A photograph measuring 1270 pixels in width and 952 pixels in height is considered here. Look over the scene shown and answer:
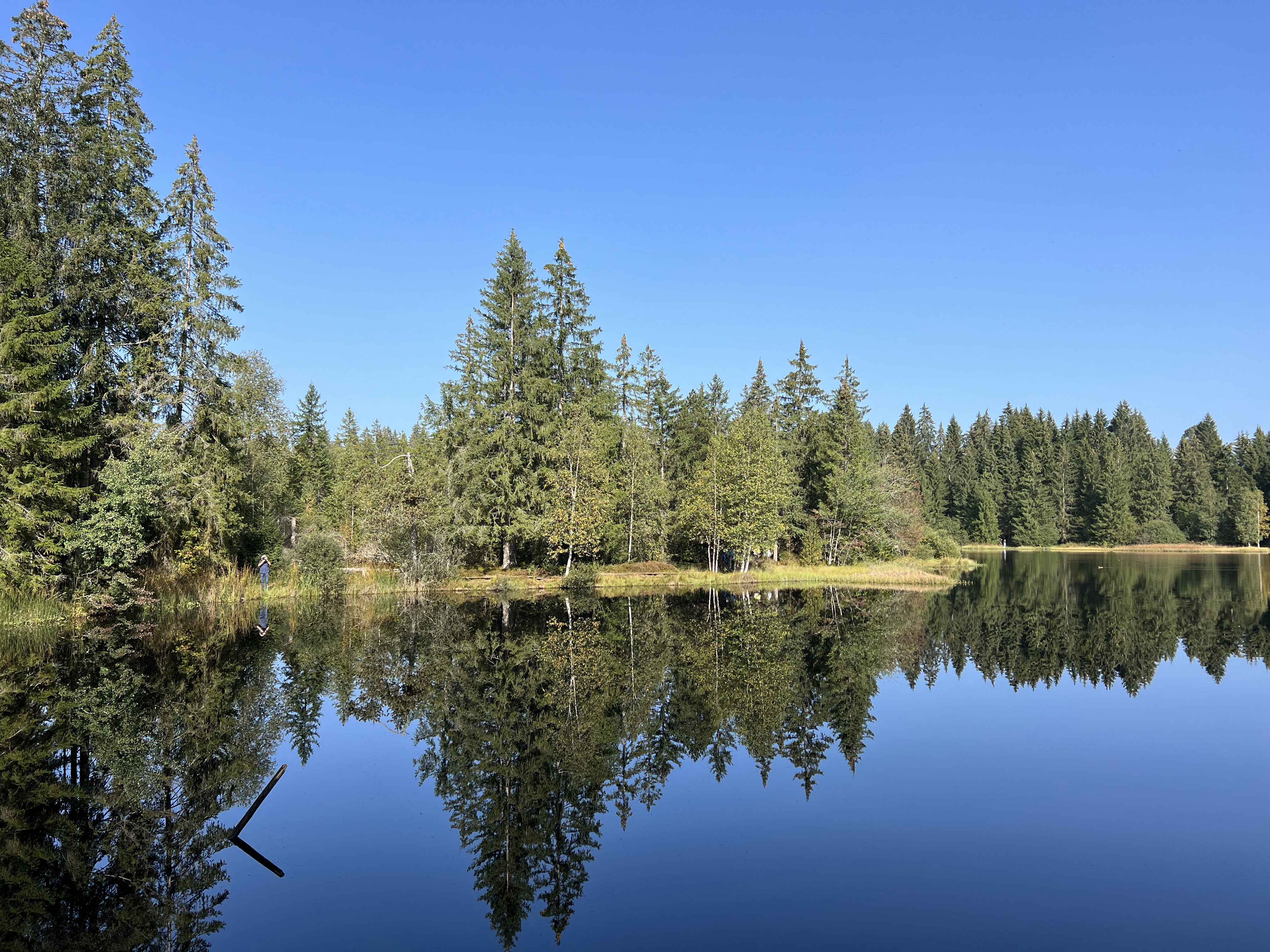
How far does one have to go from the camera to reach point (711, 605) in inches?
1286

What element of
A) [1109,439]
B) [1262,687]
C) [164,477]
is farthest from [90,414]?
[1109,439]

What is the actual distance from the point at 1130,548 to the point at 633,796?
101 m

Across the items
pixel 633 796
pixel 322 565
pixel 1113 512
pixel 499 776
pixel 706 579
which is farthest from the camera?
pixel 1113 512

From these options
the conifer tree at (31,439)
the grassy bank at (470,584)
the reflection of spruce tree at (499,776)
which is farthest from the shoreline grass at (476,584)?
the reflection of spruce tree at (499,776)

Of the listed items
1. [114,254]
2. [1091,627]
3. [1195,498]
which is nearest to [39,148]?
[114,254]

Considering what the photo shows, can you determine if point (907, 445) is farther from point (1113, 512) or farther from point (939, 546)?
point (939, 546)

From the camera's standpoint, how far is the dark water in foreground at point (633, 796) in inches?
300

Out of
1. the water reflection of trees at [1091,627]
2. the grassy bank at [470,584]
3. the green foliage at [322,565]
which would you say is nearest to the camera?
the water reflection of trees at [1091,627]

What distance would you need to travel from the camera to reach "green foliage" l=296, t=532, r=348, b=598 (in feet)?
109

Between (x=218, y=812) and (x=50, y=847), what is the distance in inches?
69.8

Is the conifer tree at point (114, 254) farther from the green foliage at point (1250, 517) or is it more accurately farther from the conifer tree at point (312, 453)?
the green foliage at point (1250, 517)

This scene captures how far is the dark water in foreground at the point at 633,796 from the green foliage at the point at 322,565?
36.5 feet

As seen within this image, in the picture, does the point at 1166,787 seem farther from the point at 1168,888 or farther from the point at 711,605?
the point at 711,605

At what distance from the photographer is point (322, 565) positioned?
3341 cm
